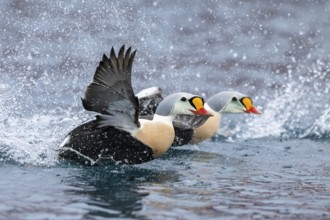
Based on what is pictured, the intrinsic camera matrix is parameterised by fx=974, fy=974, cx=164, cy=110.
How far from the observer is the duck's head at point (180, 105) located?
24.9 feet

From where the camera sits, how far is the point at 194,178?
23.8ft

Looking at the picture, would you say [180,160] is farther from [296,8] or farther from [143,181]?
[296,8]

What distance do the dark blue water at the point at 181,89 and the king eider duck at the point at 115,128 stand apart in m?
0.14

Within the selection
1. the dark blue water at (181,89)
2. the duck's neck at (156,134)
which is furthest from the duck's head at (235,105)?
the duck's neck at (156,134)

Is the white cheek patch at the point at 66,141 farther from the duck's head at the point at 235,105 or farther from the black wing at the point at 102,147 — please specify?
the duck's head at the point at 235,105

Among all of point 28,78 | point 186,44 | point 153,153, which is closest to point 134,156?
point 153,153

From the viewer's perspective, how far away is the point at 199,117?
349 inches

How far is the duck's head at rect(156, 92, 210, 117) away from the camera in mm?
7602

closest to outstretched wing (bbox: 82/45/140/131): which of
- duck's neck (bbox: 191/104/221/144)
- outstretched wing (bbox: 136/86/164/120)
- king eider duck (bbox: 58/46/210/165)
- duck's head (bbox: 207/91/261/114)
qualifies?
king eider duck (bbox: 58/46/210/165)

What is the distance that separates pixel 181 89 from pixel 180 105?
220 inches

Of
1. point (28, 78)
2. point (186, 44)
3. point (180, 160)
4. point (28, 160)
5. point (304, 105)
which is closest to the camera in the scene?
point (28, 160)

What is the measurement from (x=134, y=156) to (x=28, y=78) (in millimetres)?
6334

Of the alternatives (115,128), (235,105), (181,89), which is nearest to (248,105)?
(235,105)

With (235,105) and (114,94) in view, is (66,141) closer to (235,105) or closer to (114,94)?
(114,94)
